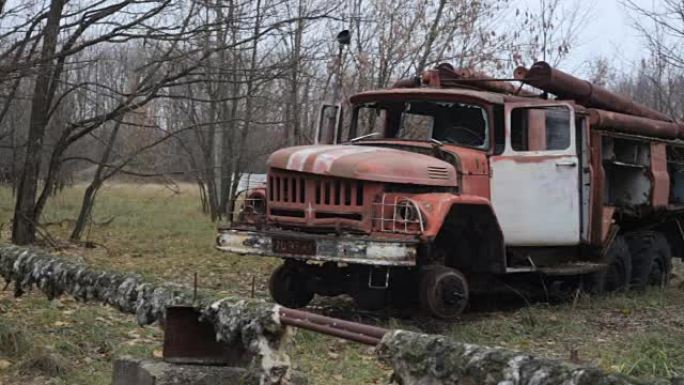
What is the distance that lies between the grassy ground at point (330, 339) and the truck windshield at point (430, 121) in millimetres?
1916

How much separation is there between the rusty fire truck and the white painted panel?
15 millimetres

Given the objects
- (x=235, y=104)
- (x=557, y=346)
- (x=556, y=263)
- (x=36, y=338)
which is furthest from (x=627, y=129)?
(x=235, y=104)

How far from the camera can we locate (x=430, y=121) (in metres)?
9.46

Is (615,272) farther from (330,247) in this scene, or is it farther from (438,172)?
(330,247)

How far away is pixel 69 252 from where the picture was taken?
13891mm

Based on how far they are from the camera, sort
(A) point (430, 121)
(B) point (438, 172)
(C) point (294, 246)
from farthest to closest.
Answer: (A) point (430, 121) → (B) point (438, 172) → (C) point (294, 246)

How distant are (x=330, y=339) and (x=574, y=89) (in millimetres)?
4802

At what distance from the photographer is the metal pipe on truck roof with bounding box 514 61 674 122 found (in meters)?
9.72

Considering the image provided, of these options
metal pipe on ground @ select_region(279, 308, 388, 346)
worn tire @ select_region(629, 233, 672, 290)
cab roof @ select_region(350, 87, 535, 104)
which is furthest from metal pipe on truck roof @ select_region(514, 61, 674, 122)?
metal pipe on ground @ select_region(279, 308, 388, 346)

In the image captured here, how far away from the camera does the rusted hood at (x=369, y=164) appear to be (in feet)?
25.3

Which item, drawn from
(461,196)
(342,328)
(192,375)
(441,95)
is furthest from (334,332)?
(441,95)

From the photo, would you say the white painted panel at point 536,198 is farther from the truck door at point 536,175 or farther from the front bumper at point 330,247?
the front bumper at point 330,247

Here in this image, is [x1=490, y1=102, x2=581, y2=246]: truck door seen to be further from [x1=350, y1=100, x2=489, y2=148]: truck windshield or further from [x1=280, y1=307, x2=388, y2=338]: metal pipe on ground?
[x1=280, y1=307, x2=388, y2=338]: metal pipe on ground

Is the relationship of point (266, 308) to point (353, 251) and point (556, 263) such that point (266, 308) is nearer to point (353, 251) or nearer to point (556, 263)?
point (353, 251)
